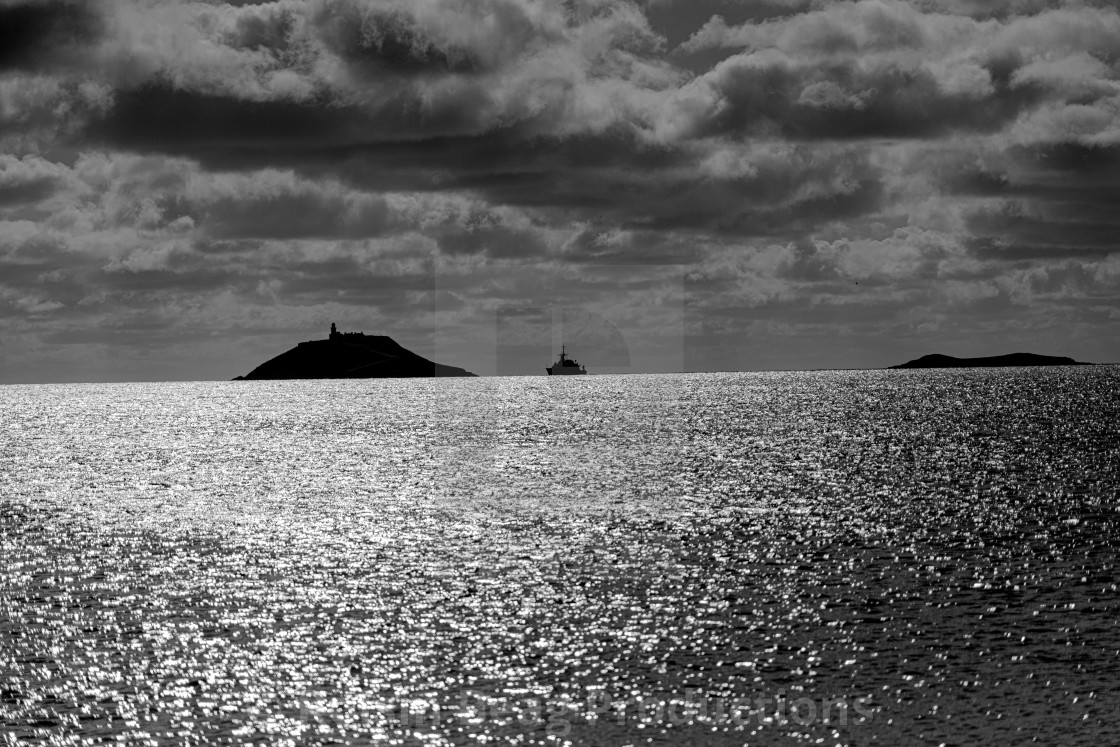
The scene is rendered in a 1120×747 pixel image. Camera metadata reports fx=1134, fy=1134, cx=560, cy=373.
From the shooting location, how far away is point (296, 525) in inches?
3401

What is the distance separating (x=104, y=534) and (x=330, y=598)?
32553 millimetres

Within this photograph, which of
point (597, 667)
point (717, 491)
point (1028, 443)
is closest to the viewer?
point (597, 667)

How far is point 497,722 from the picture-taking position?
36.8 metres

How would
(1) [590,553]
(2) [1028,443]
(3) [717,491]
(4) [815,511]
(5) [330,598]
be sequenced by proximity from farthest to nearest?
(2) [1028,443]
(3) [717,491]
(4) [815,511]
(1) [590,553]
(5) [330,598]

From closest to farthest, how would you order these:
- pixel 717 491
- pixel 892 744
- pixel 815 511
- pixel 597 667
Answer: pixel 892 744, pixel 597 667, pixel 815 511, pixel 717 491

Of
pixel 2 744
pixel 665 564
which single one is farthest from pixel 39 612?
pixel 665 564

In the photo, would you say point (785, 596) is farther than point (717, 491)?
No

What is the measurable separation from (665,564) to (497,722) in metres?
30.4

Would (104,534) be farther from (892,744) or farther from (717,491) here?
(892,744)

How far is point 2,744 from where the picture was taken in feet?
114

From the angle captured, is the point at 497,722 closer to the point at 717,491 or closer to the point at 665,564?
the point at 665,564

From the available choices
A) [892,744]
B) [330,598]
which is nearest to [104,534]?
[330,598]

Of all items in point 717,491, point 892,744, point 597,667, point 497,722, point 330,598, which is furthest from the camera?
point 717,491

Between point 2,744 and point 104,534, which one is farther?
point 104,534
